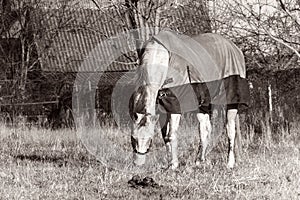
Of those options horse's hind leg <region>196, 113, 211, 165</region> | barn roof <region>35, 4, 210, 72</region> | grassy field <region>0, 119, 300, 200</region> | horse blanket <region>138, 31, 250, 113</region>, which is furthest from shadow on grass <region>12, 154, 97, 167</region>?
barn roof <region>35, 4, 210, 72</region>

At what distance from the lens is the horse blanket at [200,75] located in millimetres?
7262

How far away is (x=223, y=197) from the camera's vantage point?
5758 millimetres

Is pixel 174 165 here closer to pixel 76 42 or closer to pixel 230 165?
pixel 230 165

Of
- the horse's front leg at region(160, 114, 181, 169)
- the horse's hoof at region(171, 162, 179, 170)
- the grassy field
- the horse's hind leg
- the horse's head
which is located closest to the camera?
the grassy field

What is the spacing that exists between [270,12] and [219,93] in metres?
4.89

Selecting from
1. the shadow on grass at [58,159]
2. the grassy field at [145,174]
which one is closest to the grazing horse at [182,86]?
the grassy field at [145,174]

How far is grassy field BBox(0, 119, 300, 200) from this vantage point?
5898 millimetres

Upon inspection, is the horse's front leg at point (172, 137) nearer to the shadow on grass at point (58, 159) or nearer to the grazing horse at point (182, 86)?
the grazing horse at point (182, 86)

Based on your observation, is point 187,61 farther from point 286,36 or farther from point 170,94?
point 286,36

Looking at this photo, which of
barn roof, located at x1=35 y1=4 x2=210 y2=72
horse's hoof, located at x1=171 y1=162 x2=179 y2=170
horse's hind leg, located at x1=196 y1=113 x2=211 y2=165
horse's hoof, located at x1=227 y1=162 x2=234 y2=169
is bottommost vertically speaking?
horse's hoof, located at x1=227 y1=162 x2=234 y2=169

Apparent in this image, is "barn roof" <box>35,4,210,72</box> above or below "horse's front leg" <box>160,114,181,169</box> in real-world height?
above

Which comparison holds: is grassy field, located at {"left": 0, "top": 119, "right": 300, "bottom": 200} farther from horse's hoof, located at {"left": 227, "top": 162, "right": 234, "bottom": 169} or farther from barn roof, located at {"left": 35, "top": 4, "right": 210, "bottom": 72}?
barn roof, located at {"left": 35, "top": 4, "right": 210, "bottom": 72}

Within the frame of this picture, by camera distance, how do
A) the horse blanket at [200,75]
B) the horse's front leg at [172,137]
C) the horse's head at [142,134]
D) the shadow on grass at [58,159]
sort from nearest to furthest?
the horse's head at [142,134]
the horse blanket at [200,75]
the horse's front leg at [172,137]
the shadow on grass at [58,159]

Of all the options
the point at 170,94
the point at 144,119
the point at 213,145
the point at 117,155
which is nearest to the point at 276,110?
the point at 213,145
